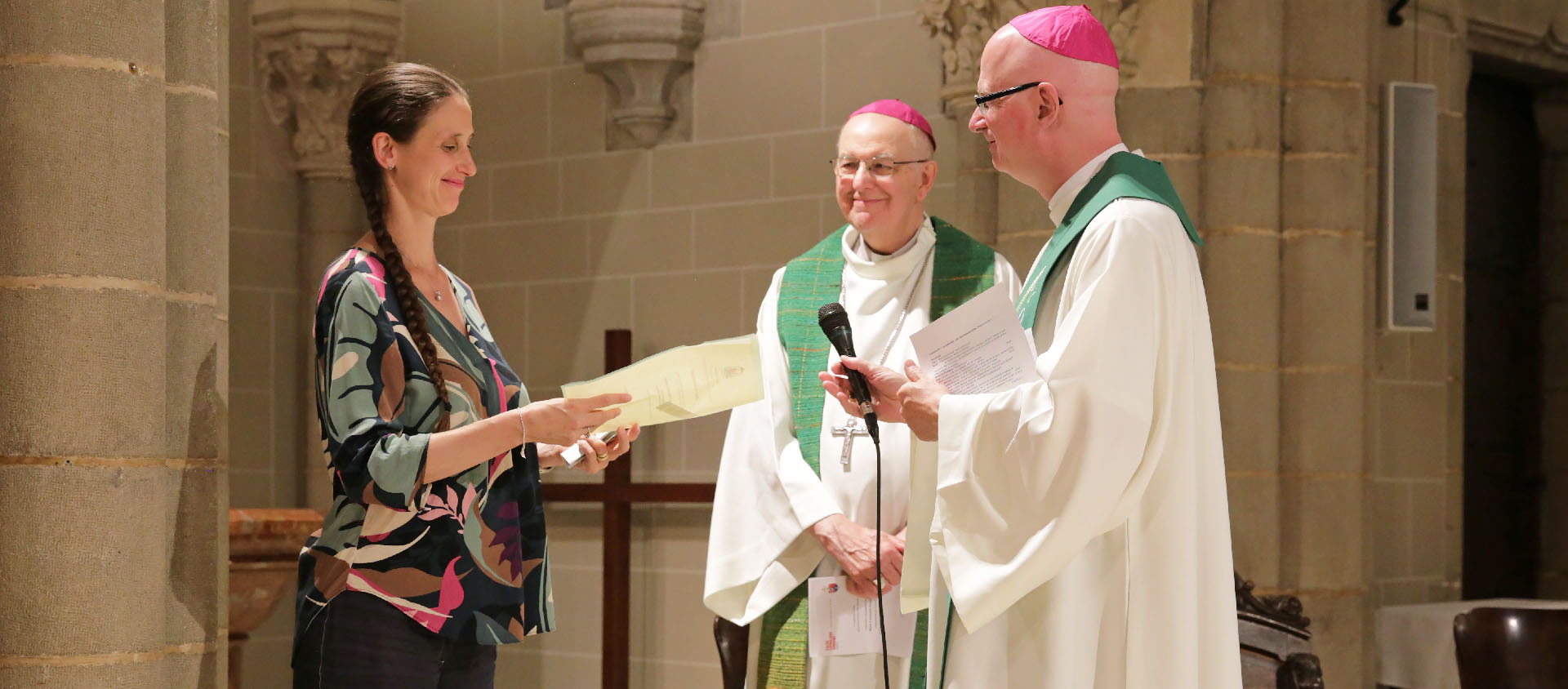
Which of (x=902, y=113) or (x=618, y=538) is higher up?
(x=902, y=113)

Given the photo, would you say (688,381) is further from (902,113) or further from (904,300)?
(902,113)

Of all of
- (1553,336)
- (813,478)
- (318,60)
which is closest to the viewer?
(813,478)

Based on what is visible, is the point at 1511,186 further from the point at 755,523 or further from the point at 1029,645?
the point at 1029,645

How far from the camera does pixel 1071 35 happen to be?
256 cm

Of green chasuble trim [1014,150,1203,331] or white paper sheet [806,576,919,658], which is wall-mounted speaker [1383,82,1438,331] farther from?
green chasuble trim [1014,150,1203,331]

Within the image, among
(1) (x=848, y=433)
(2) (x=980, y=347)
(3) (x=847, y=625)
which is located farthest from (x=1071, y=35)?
(3) (x=847, y=625)

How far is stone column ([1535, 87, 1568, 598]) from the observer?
618cm

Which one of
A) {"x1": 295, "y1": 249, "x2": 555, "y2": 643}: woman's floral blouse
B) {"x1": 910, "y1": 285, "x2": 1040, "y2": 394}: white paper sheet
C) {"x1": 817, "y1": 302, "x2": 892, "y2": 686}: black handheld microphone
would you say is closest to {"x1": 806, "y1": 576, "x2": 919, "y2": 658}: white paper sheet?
{"x1": 817, "y1": 302, "x2": 892, "y2": 686}: black handheld microphone

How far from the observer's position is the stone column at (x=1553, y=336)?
6.18 m

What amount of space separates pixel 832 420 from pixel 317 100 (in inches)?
147

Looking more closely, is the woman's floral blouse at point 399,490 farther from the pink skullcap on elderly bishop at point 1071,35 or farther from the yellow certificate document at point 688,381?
the pink skullcap on elderly bishop at point 1071,35

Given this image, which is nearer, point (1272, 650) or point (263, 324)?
point (1272, 650)

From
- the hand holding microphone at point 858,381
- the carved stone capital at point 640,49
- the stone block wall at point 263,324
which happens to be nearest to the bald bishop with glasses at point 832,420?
the hand holding microphone at point 858,381

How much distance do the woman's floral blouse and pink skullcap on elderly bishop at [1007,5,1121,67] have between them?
108cm
